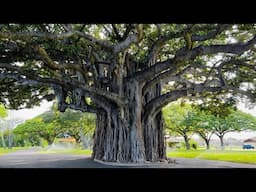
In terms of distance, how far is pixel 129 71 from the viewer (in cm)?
775

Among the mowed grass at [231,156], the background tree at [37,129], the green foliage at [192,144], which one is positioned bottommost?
the mowed grass at [231,156]

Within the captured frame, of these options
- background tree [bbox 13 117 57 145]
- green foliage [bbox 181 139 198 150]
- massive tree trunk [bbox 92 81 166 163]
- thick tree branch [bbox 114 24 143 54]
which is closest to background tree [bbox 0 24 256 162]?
massive tree trunk [bbox 92 81 166 163]

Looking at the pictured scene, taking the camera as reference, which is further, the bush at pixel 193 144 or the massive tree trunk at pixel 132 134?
the bush at pixel 193 144

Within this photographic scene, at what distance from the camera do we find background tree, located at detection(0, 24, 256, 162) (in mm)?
6039

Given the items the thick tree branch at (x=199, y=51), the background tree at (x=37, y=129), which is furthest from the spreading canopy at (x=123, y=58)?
the background tree at (x=37, y=129)

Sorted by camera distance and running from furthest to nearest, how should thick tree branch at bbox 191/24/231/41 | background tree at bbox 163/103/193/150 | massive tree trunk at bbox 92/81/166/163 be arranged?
background tree at bbox 163/103/193/150
massive tree trunk at bbox 92/81/166/163
thick tree branch at bbox 191/24/231/41

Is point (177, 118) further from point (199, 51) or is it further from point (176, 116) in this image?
point (199, 51)

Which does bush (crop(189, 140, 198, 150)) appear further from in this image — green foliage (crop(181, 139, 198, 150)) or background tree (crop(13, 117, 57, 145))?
background tree (crop(13, 117, 57, 145))

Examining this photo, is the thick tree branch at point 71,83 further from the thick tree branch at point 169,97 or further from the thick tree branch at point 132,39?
the thick tree branch at point 132,39

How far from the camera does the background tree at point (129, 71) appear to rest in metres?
6.04
